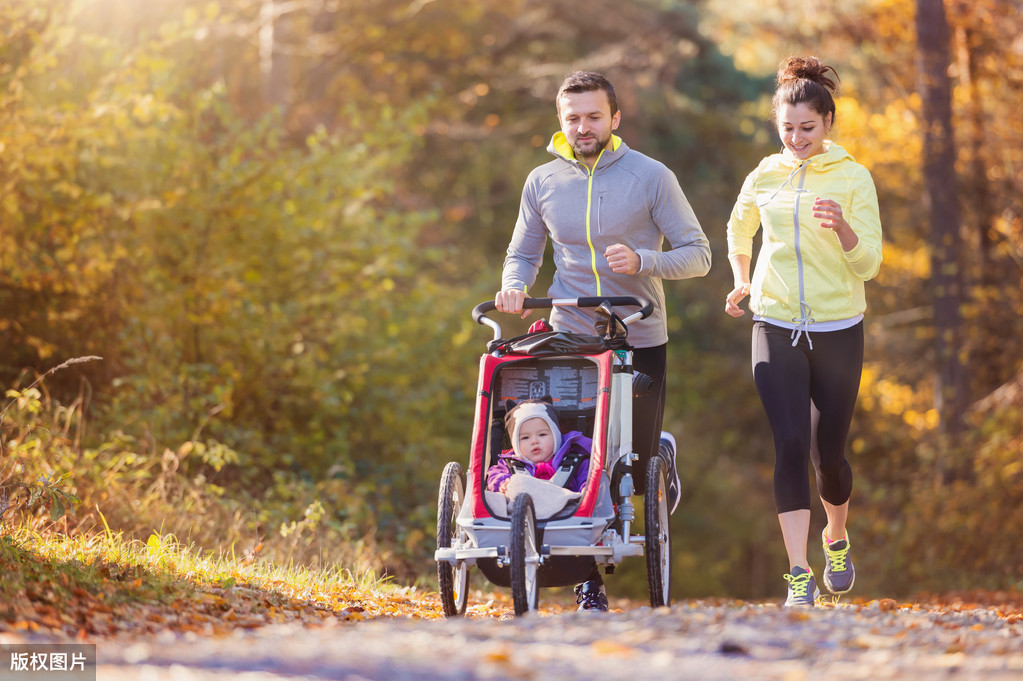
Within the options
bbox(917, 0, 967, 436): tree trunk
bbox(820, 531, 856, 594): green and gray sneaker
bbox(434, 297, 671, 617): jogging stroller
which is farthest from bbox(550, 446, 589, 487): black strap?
bbox(917, 0, 967, 436): tree trunk

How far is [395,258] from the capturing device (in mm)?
12016

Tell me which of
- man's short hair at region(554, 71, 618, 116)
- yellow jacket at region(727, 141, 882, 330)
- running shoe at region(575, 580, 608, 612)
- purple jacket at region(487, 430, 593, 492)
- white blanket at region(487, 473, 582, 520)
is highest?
man's short hair at region(554, 71, 618, 116)

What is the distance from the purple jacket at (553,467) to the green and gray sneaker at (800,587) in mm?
1031

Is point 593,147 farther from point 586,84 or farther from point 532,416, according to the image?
point 532,416

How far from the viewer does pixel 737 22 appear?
2066 cm

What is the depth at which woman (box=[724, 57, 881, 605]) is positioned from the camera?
18.5 feet

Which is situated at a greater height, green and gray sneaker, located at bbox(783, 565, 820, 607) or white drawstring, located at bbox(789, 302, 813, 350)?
white drawstring, located at bbox(789, 302, 813, 350)

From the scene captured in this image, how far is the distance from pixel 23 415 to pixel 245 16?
32.6ft

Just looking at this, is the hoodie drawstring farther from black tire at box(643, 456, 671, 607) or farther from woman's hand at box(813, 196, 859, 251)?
black tire at box(643, 456, 671, 607)

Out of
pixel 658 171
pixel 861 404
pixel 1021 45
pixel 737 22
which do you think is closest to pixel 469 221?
pixel 737 22

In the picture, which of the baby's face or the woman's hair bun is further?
the woman's hair bun

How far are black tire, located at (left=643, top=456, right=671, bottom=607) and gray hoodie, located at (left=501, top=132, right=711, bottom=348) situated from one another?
28.8 inches

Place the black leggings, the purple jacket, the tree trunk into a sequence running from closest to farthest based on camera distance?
the purple jacket → the black leggings → the tree trunk

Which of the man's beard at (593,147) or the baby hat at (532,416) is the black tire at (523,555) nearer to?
the baby hat at (532,416)
